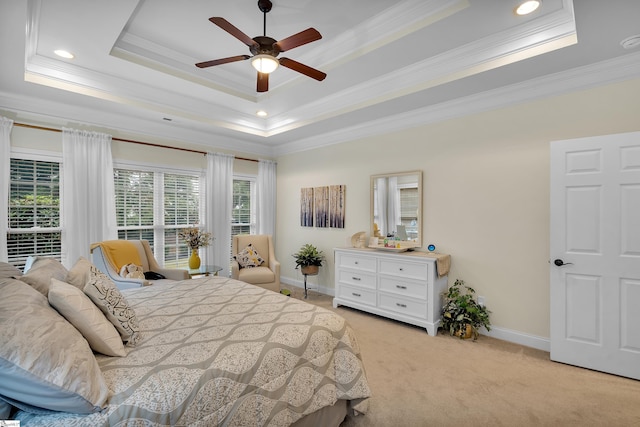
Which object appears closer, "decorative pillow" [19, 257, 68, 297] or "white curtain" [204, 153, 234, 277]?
"decorative pillow" [19, 257, 68, 297]

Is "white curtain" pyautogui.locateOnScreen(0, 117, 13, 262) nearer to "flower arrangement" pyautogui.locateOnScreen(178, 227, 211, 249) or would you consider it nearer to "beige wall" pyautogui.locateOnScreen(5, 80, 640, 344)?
"beige wall" pyautogui.locateOnScreen(5, 80, 640, 344)

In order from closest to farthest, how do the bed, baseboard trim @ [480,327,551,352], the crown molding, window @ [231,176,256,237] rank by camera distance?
the bed < the crown molding < baseboard trim @ [480,327,551,352] < window @ [231,176,256,237]

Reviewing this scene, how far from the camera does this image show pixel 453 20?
7.79ft

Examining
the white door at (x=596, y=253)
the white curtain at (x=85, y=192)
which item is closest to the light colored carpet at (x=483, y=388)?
the white door at (x=596, y=253)

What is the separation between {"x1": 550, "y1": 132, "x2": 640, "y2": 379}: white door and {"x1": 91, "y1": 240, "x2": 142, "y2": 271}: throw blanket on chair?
14.6 ft

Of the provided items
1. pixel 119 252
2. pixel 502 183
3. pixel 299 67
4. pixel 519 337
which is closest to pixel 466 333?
pixel 519 337

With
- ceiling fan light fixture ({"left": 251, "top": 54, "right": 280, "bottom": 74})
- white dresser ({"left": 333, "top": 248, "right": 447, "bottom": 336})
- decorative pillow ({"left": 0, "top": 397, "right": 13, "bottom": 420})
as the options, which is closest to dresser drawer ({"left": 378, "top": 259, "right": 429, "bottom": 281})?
white dresser ({"left": 333, "top": 248, "right": 447, "bottom": 336})

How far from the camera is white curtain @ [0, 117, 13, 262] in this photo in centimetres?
317

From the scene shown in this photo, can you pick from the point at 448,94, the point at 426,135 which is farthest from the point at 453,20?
the point at 426,135

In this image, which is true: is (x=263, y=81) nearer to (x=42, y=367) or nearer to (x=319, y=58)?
(x=319, y=58)

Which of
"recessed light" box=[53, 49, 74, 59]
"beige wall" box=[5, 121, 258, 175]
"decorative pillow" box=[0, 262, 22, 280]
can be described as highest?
"recessed light" box=[53, 49, 74, 59]

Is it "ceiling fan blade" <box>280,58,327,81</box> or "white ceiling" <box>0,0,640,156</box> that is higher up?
"white ceiling" <box>0,0,640,156</box>

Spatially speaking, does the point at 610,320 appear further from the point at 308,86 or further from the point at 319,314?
the point at 308,86

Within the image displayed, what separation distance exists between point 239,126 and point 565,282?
14.9ft
